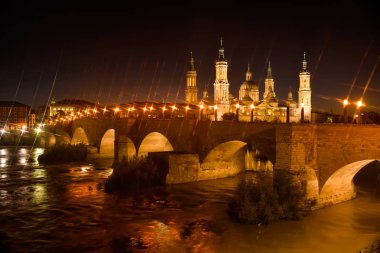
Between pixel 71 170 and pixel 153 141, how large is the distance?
610 centimetres

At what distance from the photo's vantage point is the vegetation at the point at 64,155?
34375 millimetres

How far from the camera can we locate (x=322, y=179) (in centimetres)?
1531

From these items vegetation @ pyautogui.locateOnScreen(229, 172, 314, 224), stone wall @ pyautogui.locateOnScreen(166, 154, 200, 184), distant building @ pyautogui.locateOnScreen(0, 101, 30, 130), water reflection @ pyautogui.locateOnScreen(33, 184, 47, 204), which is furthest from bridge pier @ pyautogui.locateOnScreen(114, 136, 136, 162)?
distant building @ pyautogui.locateOnScreen(0, 101, 30, 130)

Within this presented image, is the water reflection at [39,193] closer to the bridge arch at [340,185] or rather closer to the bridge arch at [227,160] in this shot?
the bridge arch at [227,160]

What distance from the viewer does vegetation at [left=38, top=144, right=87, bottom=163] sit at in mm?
34375

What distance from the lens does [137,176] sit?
69.7 feet

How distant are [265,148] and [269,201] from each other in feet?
9.94

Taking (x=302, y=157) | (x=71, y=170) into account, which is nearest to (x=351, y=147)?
(x=302, y=157)

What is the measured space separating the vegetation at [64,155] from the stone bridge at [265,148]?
538 centimetres

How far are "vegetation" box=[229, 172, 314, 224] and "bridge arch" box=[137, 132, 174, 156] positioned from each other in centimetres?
1316

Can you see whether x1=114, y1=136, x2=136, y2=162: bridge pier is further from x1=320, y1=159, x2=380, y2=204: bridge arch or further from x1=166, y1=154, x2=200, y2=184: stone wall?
x1=320, y1=159, x2=380, y2=204: bridge arch

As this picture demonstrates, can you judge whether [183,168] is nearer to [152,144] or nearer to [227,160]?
[227,160]

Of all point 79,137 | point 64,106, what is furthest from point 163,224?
point 64,106

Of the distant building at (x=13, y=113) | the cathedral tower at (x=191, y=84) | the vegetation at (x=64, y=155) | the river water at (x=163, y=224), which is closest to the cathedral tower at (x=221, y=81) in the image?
the cathedral tower at (x=191, y=84)
